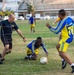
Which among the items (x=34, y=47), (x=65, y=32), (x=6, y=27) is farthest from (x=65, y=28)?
(x=34, y=47)

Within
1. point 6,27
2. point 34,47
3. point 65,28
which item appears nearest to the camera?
point 65,28

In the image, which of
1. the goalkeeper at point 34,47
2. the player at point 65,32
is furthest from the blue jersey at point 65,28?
the goalkeeper at point 34,47

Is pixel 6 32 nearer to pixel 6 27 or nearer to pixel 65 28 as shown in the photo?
pixel 6 27

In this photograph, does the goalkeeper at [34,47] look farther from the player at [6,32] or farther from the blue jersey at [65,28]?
the blue jersey at [65,28]

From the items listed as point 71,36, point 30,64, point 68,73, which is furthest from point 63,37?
point 30,64

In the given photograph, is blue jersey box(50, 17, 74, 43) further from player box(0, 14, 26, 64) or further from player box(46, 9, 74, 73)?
player box(0, 14, 26, 64)

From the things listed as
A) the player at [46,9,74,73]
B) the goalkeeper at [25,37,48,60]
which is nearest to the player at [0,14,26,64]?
the goalkeeper at [25,37,48,60]

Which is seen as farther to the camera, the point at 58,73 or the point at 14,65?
the point at 14,65

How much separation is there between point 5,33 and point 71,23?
257 centimetres

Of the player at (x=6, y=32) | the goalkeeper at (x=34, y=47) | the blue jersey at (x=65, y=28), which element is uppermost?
the blue jersey at (x=65, y=28)

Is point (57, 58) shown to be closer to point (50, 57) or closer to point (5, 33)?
point (50, 57)

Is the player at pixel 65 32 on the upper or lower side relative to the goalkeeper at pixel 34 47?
upper

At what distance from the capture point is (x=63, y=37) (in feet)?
29.7

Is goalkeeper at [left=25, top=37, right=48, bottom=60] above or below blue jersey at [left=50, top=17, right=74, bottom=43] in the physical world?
below
